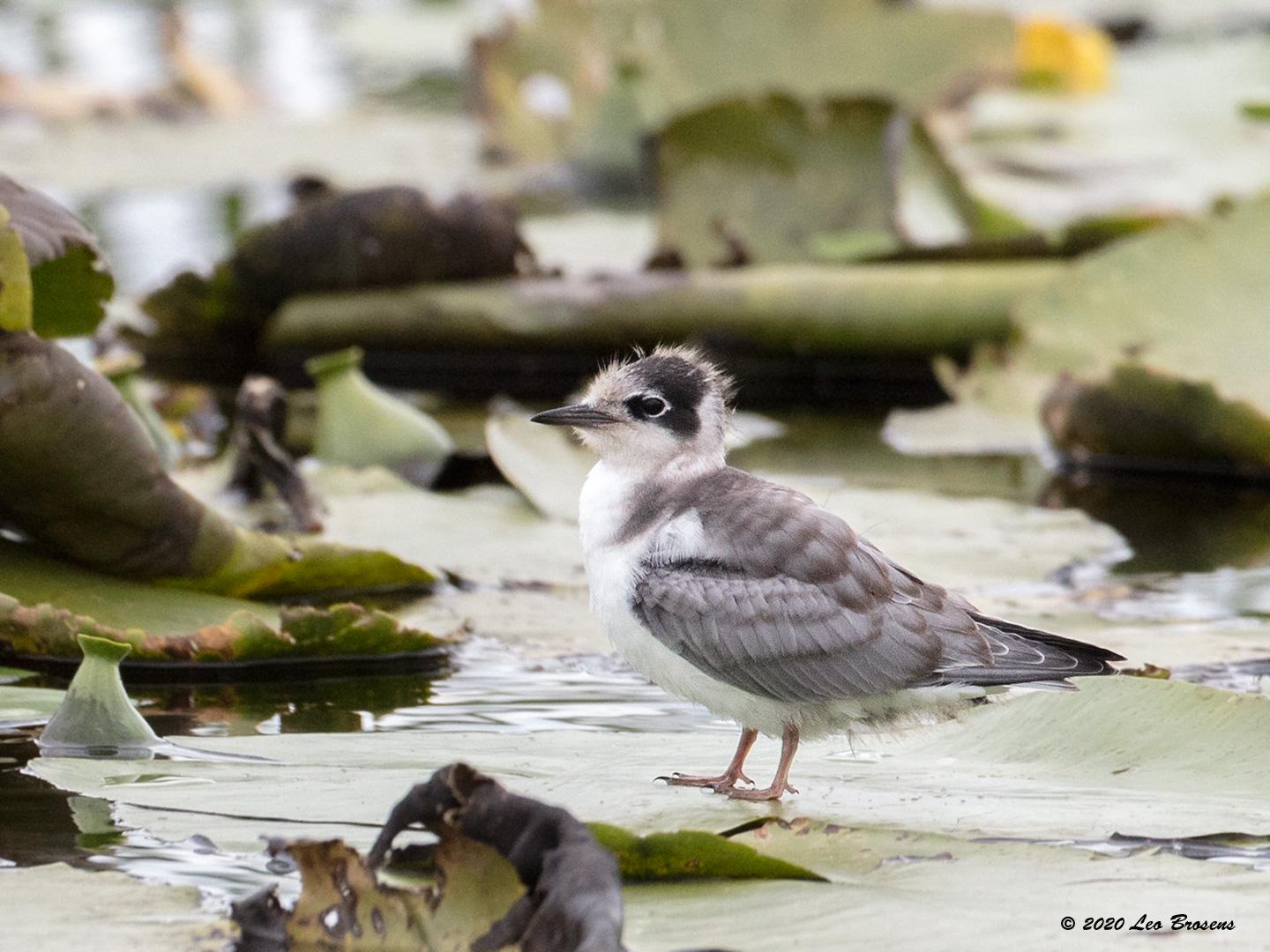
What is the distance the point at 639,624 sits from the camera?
3.36m

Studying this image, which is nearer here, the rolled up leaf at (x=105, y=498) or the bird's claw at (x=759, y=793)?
the bird's claw at (x=759, y=793)

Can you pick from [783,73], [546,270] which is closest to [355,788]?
[546,270]

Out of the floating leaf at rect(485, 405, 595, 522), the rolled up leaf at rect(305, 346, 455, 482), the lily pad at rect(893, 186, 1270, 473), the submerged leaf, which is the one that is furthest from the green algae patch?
the lily pad at rect(893, 186, 1270, 473)

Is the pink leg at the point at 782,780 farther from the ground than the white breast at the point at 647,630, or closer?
closer

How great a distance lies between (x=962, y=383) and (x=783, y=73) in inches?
131

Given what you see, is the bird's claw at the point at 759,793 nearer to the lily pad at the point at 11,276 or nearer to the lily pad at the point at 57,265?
the lily pad at the point at 11,276

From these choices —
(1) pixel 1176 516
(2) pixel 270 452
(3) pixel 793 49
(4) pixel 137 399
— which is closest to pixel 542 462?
(2) pixel 270 452

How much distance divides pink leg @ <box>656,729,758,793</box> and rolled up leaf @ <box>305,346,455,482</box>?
92.4 inches

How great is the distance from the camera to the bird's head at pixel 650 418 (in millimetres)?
3643

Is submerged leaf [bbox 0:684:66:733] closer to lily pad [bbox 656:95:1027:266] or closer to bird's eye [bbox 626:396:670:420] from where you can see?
bird's eye [bbox 626:396:670:420]

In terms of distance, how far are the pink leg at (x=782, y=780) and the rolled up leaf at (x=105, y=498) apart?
1313mm

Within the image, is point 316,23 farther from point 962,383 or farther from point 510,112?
point 962,383

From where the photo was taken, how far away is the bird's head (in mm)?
3643

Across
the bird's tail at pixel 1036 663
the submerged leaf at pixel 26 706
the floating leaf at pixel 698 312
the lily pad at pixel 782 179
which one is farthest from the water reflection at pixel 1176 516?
the submerged leaf at pixel 26 706
